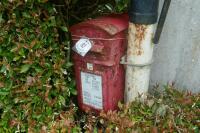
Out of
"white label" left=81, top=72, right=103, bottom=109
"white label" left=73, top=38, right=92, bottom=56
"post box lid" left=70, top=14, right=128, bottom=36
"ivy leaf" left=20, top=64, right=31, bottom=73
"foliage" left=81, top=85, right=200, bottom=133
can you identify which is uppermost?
"post box lid" left=70, top=14, right=128, bottom=36

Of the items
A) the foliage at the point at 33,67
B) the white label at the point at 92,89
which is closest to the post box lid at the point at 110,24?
the foliage at the point at 33,67

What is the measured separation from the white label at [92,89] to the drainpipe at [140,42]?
0.85ft

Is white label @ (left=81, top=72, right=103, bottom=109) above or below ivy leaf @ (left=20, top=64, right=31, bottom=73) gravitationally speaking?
below

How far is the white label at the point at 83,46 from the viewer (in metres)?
2.87

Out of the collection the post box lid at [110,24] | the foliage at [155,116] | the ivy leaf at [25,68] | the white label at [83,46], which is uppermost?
the post box lid at [110,24]

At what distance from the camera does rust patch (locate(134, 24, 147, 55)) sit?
2830 mm

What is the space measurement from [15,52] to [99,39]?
67 centimetres

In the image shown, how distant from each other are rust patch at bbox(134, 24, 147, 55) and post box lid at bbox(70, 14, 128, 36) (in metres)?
0.14

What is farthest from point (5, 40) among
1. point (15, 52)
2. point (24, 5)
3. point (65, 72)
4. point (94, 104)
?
point (94, 104)

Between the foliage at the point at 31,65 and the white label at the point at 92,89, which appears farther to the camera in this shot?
the white label at the point at 92,89

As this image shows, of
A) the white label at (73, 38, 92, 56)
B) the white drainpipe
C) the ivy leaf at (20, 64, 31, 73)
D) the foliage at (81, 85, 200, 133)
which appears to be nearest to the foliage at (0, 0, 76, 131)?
the ivy leaf at (20, 64, 31, 73)

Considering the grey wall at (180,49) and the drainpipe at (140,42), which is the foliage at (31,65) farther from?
the grey wall at (180,49)

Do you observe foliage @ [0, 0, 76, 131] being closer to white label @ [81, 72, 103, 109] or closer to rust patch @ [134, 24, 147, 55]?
white label @ [81, 72, 103, 109]

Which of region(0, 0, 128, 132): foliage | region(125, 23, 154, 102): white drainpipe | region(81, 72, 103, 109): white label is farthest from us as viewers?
region(81, 72, 103, 109): white label
